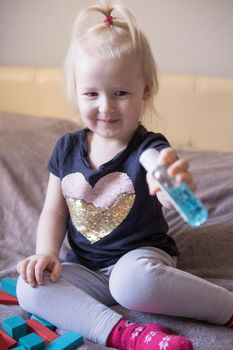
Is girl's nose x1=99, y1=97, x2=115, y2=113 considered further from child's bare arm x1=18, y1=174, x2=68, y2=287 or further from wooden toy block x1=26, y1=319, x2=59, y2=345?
wooden toy block x1=26, y1=319, x2=59, y2=345

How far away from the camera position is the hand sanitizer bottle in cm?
50

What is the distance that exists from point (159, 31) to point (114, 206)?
103 centimetres

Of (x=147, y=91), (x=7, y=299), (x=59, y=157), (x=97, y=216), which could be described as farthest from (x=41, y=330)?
(x=147, y=91)

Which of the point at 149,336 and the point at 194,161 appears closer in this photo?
the point at 149,336

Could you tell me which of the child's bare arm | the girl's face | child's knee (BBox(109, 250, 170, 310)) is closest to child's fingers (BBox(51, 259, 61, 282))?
the child's bare arm

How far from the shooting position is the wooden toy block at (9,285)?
854 millimetres

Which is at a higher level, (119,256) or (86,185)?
(86,185)

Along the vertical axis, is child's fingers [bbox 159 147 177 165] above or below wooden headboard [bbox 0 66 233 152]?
above

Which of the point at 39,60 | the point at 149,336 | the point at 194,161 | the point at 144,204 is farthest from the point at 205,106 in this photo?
the point at 149,336

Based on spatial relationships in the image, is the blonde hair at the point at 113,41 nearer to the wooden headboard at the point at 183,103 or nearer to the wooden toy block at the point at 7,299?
the wooden toy block at the point at 7,299

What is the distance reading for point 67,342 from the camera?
26.4 inches

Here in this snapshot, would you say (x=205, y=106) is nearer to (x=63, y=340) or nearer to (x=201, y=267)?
(x=201, y=267)

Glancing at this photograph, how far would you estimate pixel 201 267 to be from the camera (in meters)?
0.93

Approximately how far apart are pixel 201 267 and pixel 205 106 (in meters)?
0.79
